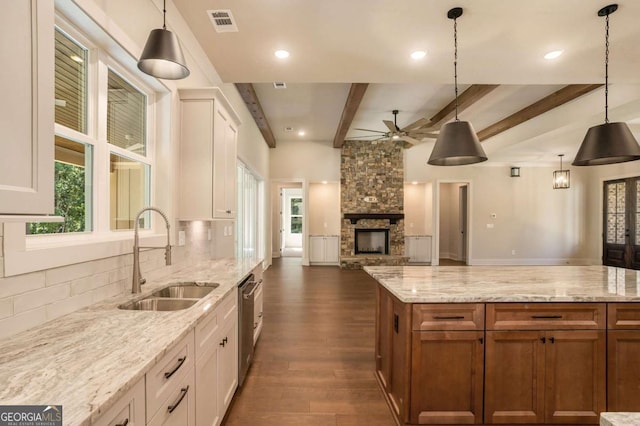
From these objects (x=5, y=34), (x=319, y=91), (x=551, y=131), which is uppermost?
(x=319, y=91)

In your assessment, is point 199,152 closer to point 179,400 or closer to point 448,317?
point 179,400

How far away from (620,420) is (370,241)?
Result: 303 inches

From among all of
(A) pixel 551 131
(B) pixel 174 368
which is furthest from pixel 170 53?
(A) pixel 551 131

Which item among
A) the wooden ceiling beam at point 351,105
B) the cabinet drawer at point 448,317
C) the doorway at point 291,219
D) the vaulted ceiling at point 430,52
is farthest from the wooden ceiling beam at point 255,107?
the doorway at point 291,219

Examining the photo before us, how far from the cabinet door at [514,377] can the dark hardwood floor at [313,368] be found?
68 cm

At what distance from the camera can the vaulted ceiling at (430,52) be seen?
2.40m

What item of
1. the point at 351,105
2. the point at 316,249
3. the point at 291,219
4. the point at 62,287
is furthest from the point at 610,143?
the point at 291,219

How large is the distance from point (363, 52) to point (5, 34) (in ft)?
9.12

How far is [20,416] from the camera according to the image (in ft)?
2.40

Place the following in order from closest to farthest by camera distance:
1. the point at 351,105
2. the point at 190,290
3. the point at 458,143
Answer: the point at 190,290
the point at 458,143
the point at 351,105

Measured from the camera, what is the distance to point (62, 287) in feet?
4.55

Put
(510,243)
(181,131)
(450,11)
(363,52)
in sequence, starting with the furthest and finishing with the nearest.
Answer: (510,243) → (363,52) → (181,131) → (450,11)

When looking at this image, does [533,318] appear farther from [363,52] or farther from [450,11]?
[363,52]

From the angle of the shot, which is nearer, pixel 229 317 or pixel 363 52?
pixel 229 317
